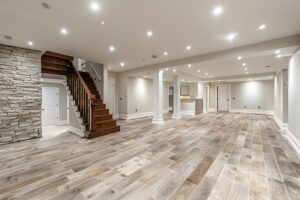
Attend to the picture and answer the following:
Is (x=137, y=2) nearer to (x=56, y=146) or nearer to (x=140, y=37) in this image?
(x=140, y=37)

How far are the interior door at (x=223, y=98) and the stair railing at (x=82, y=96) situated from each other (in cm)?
1056

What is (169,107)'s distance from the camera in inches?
478

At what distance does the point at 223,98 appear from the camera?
1192cm

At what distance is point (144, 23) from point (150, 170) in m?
2.80

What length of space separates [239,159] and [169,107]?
366 inches

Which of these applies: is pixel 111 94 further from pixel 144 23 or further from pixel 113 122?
pixel 144 23

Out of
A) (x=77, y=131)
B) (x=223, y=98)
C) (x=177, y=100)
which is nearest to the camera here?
(x=77, y=131)

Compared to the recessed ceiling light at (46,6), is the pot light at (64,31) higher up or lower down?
higher up

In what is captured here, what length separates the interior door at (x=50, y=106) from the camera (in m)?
6.39

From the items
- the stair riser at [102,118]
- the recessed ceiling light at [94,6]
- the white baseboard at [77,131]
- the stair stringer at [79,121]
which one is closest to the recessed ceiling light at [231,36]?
the recessed ceiling light at [94,6]

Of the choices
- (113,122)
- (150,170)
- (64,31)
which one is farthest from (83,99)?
(150,170)

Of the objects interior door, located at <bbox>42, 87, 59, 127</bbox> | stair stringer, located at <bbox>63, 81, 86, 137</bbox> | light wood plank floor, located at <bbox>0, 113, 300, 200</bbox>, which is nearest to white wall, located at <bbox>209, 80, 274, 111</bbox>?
light wood plank floor, located at <bbox>0, 113, 300, 200</bbox>

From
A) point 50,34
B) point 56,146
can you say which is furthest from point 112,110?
point 50,34

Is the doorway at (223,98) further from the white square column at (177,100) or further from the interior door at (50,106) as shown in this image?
the interior door at (50,106)
